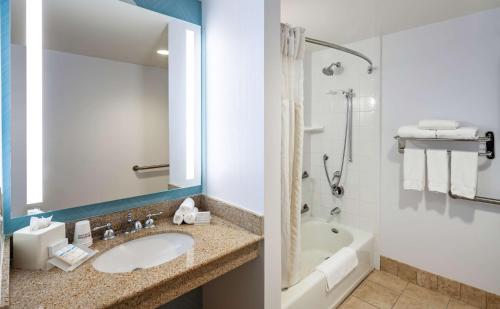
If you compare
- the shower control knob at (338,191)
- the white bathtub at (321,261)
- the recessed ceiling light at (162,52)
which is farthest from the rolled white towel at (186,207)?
the shower control knob at (338,191)

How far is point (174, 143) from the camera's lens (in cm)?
163

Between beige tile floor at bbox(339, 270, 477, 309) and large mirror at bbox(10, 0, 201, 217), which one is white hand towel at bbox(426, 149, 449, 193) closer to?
beige tile floor at bbox(339, 270, 477, 309)

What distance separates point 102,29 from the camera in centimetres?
137

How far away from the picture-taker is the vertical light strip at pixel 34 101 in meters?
1.14

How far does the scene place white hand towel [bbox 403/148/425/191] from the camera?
84.2 inches

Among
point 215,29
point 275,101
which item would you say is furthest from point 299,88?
point 215,29

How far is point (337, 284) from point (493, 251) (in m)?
1.22

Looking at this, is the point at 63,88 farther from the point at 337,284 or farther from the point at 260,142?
the point at 337,284

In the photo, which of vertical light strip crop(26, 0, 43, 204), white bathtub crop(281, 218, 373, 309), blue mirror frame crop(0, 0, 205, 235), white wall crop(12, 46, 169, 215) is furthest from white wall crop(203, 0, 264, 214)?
vertical light strip crop(26, 0, 43, 204)

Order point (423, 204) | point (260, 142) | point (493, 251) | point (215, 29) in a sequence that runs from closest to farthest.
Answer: point (260, 142) → point (215, 29) → point (493, 251) → point (423, 204)

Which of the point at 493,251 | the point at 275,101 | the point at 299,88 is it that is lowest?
the point at 493,251

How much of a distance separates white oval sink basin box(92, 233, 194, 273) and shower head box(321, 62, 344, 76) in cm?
215

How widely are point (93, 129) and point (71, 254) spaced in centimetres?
63

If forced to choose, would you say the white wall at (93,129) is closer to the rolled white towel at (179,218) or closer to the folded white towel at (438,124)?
the rolled white towel at (179,218)
